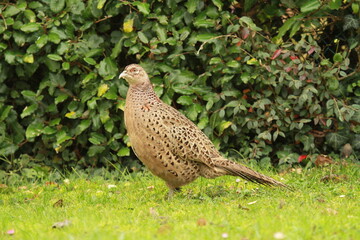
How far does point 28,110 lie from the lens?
311 inches

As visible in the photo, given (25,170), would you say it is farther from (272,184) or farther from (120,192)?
(272,184)

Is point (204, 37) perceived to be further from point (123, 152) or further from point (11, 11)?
point (11, 11)

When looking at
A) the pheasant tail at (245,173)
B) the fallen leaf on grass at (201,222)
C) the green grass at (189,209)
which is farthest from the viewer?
the pheasant tail at (245,173)

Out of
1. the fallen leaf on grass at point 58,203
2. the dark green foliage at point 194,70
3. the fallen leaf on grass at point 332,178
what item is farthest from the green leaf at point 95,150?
the fallen leaf on grass at point 332,178

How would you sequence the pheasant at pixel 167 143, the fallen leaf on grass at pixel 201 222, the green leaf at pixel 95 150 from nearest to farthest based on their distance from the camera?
the fallen leaf on grass at pixel 201 222 < the pheasant at pixel 167 143 < the green leaf at pixel 95 150

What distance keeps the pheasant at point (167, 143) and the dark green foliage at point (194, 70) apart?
1105 mm

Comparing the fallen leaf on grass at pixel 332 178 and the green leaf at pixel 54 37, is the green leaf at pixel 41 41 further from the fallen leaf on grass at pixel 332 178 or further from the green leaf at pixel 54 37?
the fallen leaf on grass at pixel 332 178

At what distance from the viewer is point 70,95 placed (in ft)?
25.7

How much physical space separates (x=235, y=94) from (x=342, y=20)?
5.01 ft

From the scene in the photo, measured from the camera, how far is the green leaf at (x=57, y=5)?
299 inches

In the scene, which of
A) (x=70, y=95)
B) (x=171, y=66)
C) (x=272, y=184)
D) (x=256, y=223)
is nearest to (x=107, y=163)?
(x=70, y=95)

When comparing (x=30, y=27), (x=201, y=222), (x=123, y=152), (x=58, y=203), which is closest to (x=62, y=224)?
(x=201, y=222)

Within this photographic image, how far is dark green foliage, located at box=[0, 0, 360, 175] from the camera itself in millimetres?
7508

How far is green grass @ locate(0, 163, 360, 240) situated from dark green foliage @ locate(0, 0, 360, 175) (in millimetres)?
636
